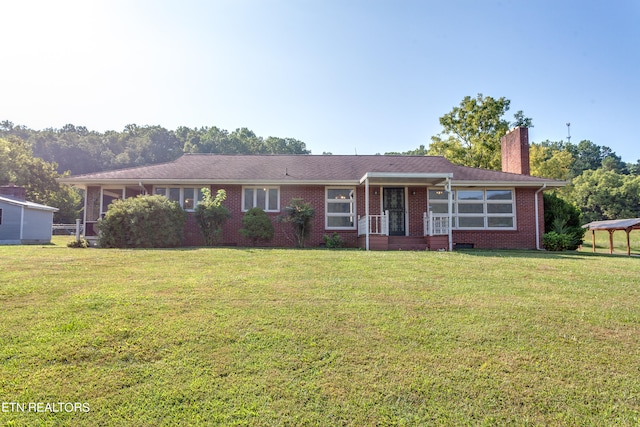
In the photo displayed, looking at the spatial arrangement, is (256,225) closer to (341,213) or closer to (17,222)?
(341,213)

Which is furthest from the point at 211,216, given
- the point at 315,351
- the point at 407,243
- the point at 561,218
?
the point at 561,218

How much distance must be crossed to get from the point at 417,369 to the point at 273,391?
51.6 inches

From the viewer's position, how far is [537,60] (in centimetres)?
1360

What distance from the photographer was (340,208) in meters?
14.4

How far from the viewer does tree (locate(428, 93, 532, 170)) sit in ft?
87.6

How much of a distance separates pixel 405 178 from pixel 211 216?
22.3 feet

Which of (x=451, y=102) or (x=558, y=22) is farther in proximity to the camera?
(x=451, y=102)

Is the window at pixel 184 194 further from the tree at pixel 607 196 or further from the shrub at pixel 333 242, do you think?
the tree at pixel 607 196

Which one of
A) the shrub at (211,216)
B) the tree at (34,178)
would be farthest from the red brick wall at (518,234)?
the tree at (34,178)

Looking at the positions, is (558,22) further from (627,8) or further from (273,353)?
(273,353)

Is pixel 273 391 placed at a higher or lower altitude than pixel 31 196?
lower

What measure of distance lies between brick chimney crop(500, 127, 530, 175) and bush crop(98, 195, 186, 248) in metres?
14.2

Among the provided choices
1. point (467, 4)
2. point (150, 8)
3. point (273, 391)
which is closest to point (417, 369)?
point (273, 391)

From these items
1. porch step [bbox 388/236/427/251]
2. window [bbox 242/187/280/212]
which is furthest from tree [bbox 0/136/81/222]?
porch step [bbox 388/236/427/251]
